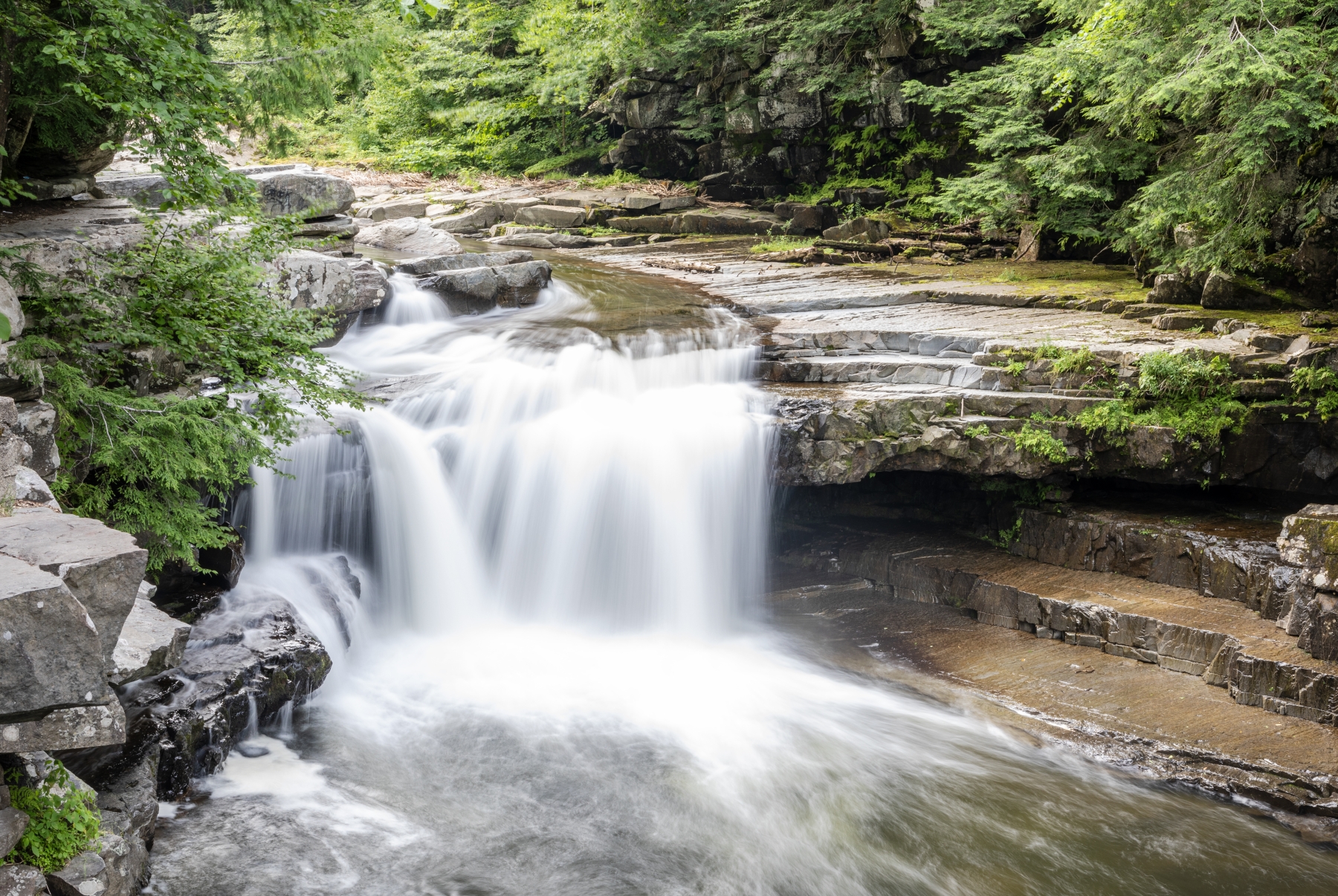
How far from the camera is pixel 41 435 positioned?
4719 mm

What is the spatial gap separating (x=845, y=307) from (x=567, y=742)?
7.28 metres

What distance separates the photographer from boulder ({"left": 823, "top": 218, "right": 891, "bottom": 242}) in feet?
52.2

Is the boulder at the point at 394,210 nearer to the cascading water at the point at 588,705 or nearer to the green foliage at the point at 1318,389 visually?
the cascading water at the point at 588,705

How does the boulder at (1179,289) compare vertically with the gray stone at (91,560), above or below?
above

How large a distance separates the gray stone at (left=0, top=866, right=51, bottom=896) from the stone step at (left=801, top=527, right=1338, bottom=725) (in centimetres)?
740

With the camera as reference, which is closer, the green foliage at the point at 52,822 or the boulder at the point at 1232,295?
the green foliage at the point at 52,822

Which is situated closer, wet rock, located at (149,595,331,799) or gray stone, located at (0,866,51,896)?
gray stone, located at (0,866,51,896)

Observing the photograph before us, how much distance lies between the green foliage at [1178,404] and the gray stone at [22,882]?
319 inches

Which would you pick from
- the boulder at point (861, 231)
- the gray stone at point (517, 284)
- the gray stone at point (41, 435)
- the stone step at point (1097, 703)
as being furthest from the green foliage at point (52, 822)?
the boulder at point (861, 231)

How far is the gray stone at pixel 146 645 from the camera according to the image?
3.99m

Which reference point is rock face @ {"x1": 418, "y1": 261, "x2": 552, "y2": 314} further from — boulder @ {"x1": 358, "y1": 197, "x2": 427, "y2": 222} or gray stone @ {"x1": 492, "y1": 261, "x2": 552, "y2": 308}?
boulder @ {"x1": 358, "y1": 197, "x2": 427, "y2": 222}

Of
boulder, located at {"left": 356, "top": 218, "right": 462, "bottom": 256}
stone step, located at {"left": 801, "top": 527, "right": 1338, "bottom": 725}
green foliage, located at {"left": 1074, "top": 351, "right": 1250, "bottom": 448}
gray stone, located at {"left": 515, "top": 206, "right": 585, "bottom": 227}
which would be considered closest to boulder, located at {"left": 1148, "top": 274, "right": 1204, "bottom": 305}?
green foliage, located at {"left": 1074, "top": 351, "right": 1250, "bottom": 448}

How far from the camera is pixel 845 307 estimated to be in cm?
1155

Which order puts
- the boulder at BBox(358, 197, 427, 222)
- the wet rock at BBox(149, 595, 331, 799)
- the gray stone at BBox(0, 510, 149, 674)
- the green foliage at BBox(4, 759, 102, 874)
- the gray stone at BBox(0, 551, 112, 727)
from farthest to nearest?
1. the boulder at BBox(358, 197, 427, 222)
2. the wet rock at BBox(149, 595, 331, 799)
3. the green foliage at BBox(4, 759, 102, 874)
4. the gray stone at BBox(0, 510, 149, 674)
5. the gray stone at BBox(0, 551, 112, 727)
